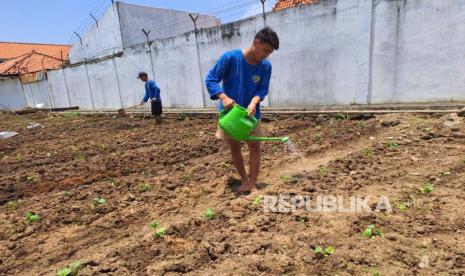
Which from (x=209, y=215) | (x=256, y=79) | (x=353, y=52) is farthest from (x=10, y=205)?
(x=353, y=52)

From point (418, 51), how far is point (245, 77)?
6548mm

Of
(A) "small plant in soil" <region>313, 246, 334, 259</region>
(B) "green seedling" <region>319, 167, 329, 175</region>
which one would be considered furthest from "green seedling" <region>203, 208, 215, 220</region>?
(B) "green seedling" <region>319, 167, 329, 175</region>

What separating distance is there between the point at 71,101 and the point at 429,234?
75.3ft

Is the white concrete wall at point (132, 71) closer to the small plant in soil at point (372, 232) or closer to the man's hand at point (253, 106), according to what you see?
the man's hand at point (253, 106)

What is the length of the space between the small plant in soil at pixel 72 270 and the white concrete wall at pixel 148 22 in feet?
60.6

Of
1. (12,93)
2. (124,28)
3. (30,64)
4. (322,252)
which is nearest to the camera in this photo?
(322,252)

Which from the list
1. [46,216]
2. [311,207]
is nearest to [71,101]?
[46,216]

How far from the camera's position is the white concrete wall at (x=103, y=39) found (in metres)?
18.9

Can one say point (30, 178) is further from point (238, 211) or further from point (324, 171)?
point (324, 171)

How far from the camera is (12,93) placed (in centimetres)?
2692

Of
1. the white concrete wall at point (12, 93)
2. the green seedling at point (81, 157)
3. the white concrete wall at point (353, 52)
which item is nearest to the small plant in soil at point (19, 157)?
the green seedling at point (81, 157)

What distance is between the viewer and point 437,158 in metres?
4.03

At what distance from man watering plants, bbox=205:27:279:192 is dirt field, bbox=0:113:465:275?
879mm

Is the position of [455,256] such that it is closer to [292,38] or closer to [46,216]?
[46,216]
